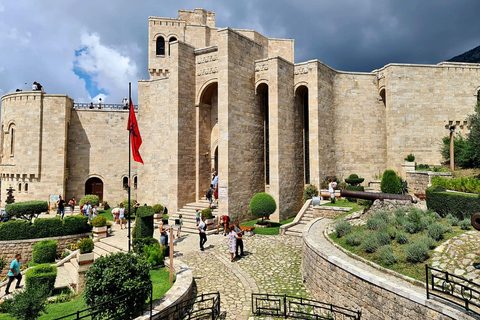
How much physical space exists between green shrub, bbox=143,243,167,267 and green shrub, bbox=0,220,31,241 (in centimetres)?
1059

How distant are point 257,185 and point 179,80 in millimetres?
8807

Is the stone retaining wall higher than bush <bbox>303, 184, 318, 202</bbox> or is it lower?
lower

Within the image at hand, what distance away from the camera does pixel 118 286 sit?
6.22m

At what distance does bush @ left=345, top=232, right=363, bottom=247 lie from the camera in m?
8.59

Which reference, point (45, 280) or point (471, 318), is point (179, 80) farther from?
point (471, 318)

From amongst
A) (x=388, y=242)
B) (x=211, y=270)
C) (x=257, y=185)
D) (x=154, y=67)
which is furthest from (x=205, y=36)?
(x=388, y=242)

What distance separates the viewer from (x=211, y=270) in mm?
10227

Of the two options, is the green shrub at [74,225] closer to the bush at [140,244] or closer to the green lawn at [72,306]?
the bush at [140,244]

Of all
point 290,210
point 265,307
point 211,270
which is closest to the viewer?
point 265,307

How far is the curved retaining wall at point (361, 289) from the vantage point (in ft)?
17.2

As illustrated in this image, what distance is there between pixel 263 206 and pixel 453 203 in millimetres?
8847

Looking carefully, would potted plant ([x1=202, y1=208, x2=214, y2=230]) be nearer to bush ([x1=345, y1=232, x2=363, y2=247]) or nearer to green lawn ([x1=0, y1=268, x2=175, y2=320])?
green lawn ([x1=0, y1=268, x2=175, y2=320])

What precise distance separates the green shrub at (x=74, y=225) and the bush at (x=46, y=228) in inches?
9.4

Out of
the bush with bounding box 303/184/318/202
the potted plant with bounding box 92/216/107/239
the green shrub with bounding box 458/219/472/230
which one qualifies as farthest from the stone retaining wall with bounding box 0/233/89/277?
the green shrub with bounding box 458/219/472/230
